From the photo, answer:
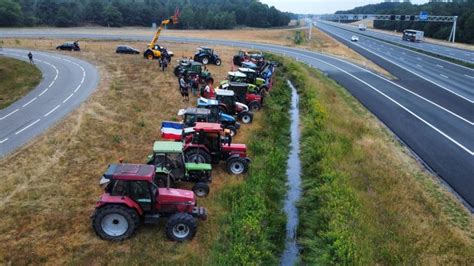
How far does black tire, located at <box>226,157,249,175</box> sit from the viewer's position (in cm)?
1745

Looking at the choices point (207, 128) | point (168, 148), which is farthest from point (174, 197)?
point (207, 128)

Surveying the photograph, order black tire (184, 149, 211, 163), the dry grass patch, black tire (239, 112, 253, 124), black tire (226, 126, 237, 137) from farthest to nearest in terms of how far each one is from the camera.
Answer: black tire (239, 112, 253, 124)
black tire (226, 126, 237, 137)
black tire (184, 149, 211, 163)
the dry grass patch

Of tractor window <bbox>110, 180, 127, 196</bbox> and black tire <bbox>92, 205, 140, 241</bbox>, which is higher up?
tractor window <bbox>110, 180, 127, 196</bbox>

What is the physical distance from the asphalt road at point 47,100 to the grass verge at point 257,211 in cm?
1132

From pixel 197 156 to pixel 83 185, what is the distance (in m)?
4.64

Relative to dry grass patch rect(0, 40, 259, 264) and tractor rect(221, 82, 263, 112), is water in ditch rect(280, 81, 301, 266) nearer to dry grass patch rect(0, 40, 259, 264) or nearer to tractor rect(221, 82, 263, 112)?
dry grass patch rect(0, 40, 259, 264)

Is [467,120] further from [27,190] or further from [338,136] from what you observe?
[27,190]

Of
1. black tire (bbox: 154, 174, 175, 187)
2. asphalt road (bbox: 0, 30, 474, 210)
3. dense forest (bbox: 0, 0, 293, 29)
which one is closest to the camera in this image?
black tire (bbox: 154, 174, 175, 187)

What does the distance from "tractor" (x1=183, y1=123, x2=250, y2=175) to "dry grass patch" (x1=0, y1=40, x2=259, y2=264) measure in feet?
1.94

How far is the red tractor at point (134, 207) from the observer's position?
39.5 feet

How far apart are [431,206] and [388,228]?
9.36 ft

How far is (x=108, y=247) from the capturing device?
12016 millimetres

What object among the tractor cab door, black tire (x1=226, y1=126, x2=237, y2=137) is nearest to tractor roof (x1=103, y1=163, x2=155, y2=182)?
the tractor cab door

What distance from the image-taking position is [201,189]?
1524cm
